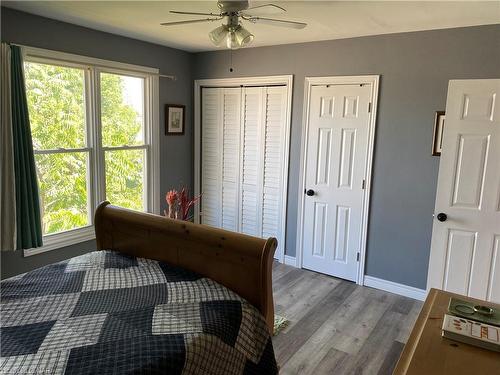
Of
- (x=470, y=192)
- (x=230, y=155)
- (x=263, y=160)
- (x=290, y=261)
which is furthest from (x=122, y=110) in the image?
(x=470, y=192)

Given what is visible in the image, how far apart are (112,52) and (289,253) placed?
278 cm

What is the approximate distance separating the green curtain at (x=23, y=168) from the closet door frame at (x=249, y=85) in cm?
205

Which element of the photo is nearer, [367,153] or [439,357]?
[439,357]

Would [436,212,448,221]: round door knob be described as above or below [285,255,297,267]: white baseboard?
above

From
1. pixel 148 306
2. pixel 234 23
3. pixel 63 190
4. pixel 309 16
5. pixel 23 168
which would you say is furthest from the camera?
pixel 63 190

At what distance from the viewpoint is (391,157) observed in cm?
350

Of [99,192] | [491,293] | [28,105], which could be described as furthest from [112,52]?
[491,293]

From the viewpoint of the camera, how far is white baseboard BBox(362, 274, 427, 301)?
3512 millimetres

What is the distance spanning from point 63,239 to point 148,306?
2.16m

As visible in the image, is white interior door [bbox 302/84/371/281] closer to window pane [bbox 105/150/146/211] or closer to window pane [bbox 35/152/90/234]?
window pane [bbox 105/150/146/211]

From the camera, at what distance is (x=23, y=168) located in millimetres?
3010

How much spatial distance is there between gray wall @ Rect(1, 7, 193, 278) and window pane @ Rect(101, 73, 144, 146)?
22 cm

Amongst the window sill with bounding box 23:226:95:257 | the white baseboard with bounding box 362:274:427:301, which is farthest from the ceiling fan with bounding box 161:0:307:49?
the white baseboard with bounding box 362:274:427:301

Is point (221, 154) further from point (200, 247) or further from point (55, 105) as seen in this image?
point (200, 247)
